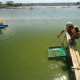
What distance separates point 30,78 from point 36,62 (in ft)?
6.11

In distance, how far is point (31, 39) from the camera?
15.4 meters

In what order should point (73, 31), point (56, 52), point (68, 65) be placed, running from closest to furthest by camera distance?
point (68, 65) → point (73, 31) → point (56, 52)

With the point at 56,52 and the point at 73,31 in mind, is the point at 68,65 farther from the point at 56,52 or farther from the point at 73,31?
the point at 73,31

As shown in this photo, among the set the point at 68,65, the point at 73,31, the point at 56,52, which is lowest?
the point at 68,65

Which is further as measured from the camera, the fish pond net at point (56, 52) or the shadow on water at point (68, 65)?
the fish pond net at point (56, 52)

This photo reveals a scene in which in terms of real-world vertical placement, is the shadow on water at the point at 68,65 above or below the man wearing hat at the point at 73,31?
below

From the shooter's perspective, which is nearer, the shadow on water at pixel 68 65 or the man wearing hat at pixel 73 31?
the shadow on water at pixel 68 65

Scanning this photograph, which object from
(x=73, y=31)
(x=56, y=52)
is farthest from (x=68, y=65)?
(x=73, y=31)

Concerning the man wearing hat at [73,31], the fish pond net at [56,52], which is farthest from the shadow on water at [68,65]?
the man wearing hat at [73,31]

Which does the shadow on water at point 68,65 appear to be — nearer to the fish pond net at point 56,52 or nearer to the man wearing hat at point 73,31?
the fish pond net at point 56,52

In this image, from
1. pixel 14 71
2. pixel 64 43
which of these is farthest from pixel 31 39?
pixel 14 71

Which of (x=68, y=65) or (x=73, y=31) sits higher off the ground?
(x=73, y=31)

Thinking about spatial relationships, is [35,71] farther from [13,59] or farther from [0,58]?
[0,58]

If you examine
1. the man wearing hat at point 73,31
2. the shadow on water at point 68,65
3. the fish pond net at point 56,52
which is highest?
the man wearing hat at point 73,31
